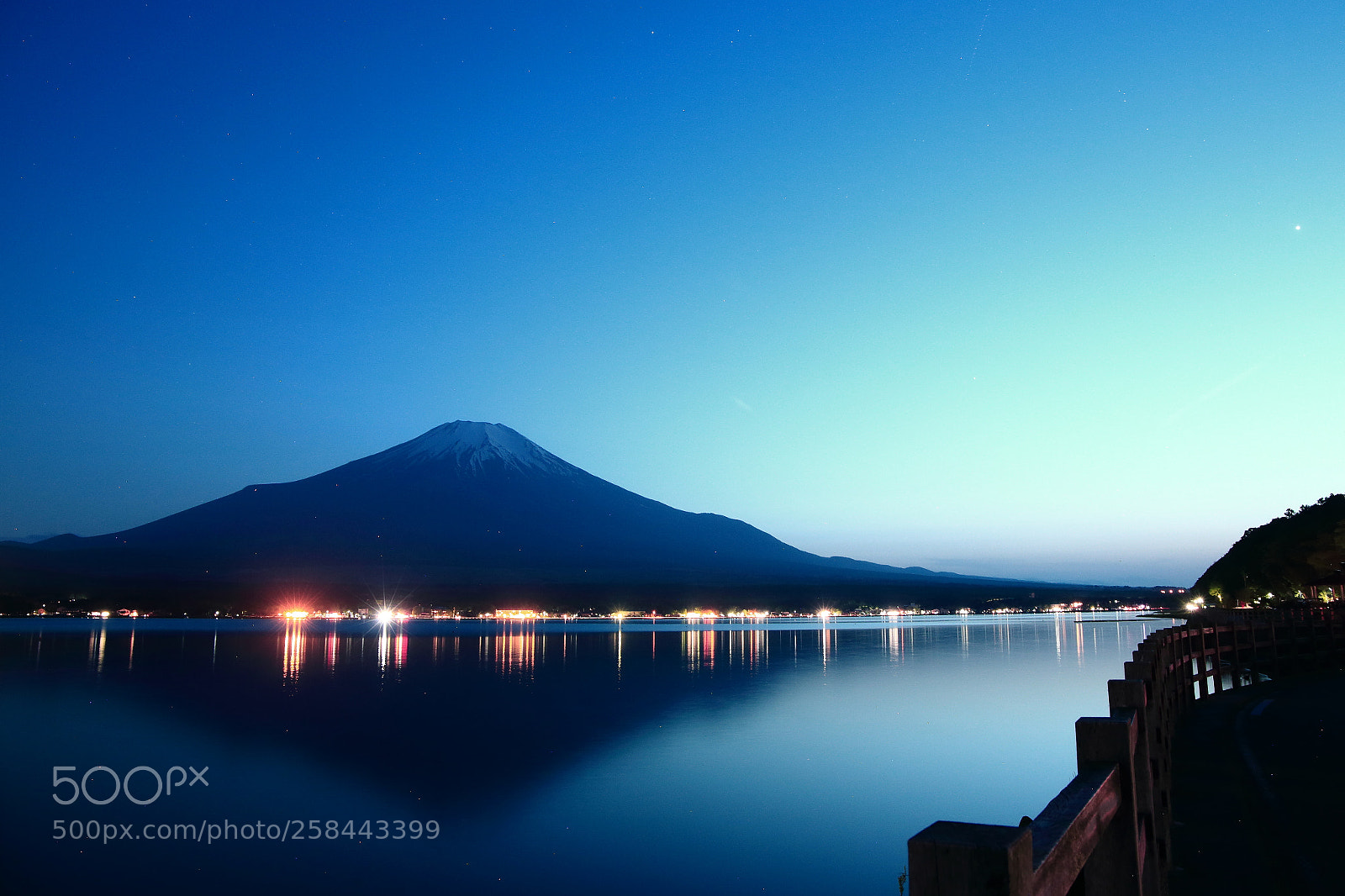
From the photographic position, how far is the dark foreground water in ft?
42.1

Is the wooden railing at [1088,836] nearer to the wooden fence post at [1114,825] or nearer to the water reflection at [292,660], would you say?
the wooden fence post at [1114,825]

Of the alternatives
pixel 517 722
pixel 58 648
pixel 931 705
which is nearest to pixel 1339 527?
pixel 931 705

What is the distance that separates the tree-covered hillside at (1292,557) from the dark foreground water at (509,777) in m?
28.1

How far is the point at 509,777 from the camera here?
18250mm

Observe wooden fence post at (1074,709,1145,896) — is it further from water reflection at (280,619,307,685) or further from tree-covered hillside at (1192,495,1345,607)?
tree-covered hillside at (1192,495,1345,607)

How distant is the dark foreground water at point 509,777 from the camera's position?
1282 centimetres

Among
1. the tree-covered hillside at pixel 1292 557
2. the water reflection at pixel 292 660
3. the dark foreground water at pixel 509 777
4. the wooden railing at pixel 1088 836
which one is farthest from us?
the tree-covered hillside at pixel 1292 557

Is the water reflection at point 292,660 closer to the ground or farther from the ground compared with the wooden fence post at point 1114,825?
closer to the ground

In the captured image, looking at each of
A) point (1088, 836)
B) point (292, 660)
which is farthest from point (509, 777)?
point (292, 660)

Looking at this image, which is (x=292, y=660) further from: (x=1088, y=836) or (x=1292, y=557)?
(x=1292, y=557)

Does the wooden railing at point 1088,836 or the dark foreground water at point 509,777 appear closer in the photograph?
the wooden railing at point 1088,836

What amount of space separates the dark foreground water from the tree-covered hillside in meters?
28.1

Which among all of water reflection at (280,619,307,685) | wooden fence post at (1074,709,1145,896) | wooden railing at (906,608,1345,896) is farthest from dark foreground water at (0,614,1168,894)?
wooden fence post at (1074,709,1145,896)

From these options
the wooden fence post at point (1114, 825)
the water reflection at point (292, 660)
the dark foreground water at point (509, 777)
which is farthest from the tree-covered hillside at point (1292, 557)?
the wooden fence post at point (1114, 825)
